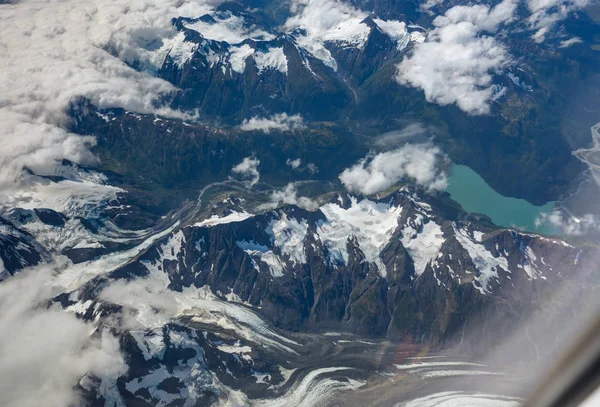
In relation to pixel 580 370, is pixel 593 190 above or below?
below

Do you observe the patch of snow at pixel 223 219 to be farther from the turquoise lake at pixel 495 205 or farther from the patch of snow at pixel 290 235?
the turquoise lake at pixel 495 205

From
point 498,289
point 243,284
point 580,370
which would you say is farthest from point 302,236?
point 580,370

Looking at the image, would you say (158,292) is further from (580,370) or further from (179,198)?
(580,370)

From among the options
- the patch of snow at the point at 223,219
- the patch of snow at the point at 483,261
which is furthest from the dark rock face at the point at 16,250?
the patch of snow at the point at 483,261

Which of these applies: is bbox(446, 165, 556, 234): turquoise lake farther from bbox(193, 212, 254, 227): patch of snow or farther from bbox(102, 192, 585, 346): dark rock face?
bbox(193, 212, 254, 227): patch of snow

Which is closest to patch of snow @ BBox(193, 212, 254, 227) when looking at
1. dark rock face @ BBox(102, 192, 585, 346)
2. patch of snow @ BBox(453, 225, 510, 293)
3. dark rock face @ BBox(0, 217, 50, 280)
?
dark rock face @ BBox(102, 192, 585, 346)

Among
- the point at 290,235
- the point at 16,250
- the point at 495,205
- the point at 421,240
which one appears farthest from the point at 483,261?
the point at 16,250

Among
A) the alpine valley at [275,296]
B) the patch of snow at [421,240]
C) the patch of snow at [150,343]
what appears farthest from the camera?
the patch of snow at [421,240]

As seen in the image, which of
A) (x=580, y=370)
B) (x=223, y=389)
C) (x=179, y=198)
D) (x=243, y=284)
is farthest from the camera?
(x=179, y=198)
